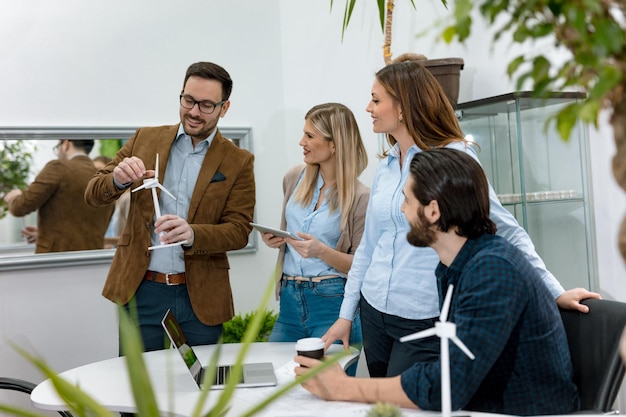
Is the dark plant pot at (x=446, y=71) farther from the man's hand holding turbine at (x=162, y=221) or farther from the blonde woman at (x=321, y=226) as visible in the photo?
the man's hand holding turbine at (x=162, y=221)

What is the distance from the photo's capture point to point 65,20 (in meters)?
4.15

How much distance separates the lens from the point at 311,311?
2994 millimetres

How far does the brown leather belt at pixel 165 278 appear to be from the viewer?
2.99 m

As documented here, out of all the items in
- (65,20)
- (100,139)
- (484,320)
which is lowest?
(484,320)

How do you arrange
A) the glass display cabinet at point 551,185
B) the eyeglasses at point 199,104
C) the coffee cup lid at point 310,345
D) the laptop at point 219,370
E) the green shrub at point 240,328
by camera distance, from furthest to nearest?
1. the green shrub at point 240,328
2. the eyeglasses at point 199,104
3. the glass display cabinet at point 551,185
4. the laptop at point 219,370
5. the coffee cup lid at point 310,345

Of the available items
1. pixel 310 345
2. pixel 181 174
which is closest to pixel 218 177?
pixel 181 174

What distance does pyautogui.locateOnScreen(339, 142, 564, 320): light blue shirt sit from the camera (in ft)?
7.23

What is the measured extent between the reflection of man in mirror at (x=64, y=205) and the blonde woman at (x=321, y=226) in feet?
4.33

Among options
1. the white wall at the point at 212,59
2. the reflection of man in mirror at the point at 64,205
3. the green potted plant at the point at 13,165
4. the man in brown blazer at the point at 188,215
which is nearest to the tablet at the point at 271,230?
the man in brown blazer at the point at 188,215

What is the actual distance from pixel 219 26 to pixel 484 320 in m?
3.36

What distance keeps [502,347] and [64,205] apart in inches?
117

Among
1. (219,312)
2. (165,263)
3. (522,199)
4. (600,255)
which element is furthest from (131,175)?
(600,255)

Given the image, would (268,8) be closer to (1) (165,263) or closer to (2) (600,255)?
(1) (165,263)

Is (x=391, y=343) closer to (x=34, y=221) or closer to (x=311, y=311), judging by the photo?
(x=311, y=311)
